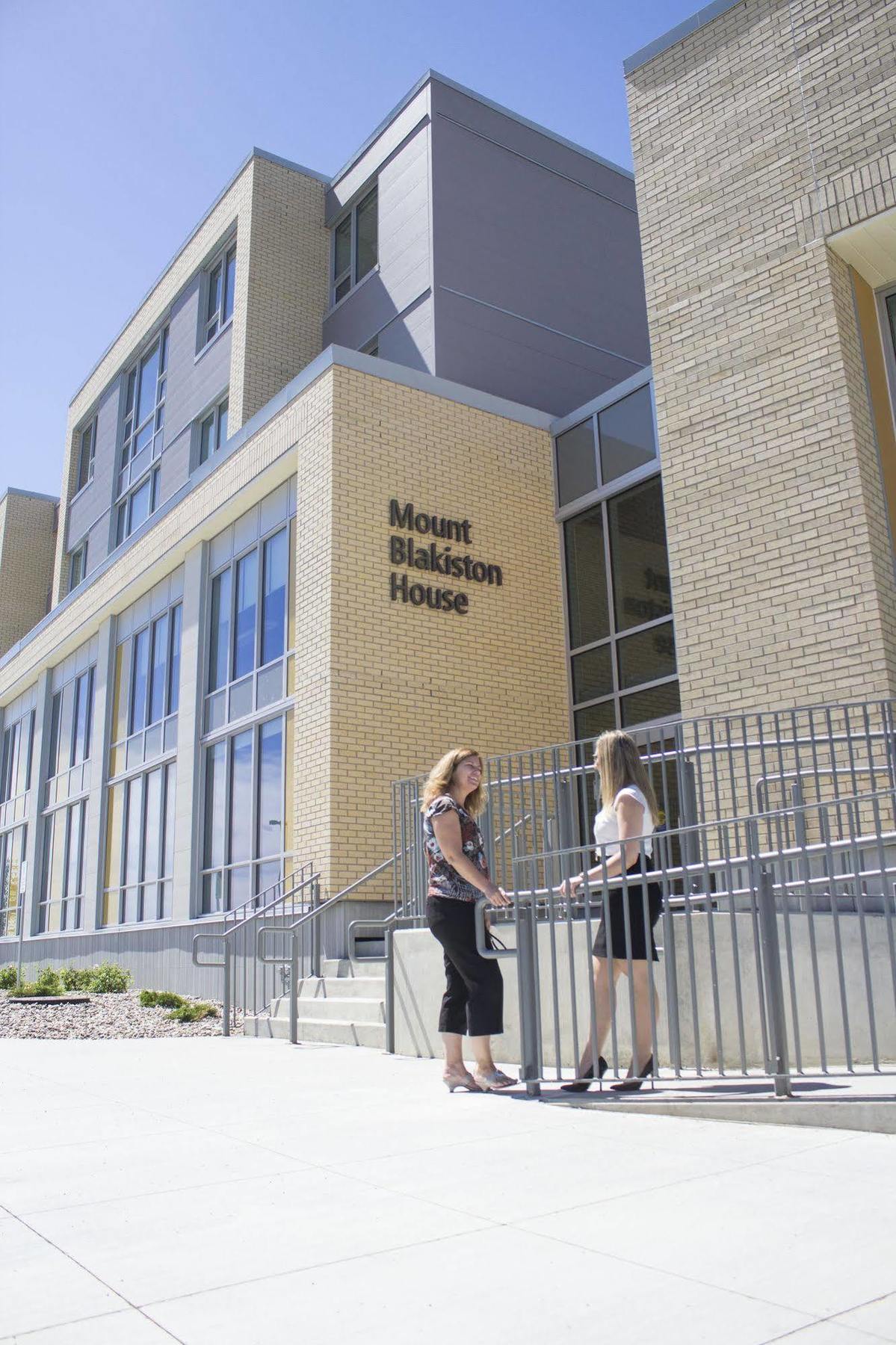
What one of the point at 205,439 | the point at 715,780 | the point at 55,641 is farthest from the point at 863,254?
the point at 55,641

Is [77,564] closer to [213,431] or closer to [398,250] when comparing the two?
[213,431]

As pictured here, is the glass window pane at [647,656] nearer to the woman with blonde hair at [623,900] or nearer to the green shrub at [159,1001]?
the green shrub at [159,1001]

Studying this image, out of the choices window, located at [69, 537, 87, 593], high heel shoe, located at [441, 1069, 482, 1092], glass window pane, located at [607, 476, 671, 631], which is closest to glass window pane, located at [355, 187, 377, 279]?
glass window pane, located at [607, 476, 671, 631]

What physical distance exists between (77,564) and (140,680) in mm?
10992

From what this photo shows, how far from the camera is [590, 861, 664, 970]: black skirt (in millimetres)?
5430

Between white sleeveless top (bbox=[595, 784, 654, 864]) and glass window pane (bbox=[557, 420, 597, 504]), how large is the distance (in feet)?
32.6

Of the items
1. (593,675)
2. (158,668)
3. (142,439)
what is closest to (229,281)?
(142,439)

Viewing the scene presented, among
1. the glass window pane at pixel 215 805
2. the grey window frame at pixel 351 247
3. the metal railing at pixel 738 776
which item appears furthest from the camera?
the grey window frame at pixel 351 247

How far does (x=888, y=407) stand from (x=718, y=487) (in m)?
1.48

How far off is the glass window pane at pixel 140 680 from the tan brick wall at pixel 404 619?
22.2 ft

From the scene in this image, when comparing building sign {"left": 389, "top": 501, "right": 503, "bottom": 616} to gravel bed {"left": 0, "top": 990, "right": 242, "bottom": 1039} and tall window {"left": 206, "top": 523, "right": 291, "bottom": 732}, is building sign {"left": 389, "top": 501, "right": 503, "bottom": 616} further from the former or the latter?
gravel bed {"left": 0, "top": 990, "right": 242, "bottom": 1039}

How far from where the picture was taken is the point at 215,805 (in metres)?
16.1

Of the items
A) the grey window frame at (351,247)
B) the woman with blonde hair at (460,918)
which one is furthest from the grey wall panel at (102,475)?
the woman with blonde hair at (460,918)

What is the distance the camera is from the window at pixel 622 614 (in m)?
13.8
